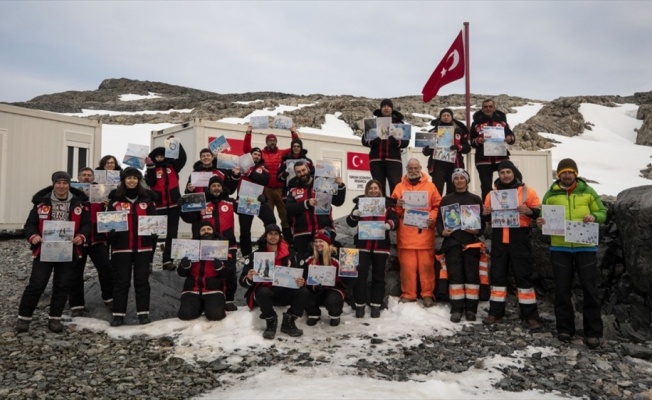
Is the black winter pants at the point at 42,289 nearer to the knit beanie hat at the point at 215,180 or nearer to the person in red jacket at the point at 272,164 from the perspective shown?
the knit beanie hat at the point at 215,180

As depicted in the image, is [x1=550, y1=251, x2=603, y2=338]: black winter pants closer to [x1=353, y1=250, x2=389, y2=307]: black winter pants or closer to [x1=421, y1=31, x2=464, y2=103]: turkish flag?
[x1=353, y1=250, x2=389, y2=307]: black winter pants

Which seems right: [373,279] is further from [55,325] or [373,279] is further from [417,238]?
[55,325]

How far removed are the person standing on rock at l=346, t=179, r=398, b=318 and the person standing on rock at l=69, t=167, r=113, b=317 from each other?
12.2 feet

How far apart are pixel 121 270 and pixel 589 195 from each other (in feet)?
21.1

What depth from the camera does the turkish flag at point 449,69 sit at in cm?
1070

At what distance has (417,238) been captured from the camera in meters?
7.55

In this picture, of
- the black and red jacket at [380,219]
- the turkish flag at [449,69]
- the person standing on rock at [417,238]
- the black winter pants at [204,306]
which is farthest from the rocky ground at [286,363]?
the turkish flag at [449,69]

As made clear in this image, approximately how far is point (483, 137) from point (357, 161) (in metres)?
6.48

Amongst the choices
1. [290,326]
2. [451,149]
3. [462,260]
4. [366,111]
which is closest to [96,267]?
[290,326]

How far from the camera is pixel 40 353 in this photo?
18.4ft

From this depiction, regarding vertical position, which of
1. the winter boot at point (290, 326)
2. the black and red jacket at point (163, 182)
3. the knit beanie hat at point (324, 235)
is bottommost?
the winter boot at point (290, 326)

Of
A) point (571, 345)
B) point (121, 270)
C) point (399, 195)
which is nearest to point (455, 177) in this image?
point (399, 195)

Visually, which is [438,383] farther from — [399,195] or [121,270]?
[121,270]

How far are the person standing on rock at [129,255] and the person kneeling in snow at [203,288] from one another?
520 mm
